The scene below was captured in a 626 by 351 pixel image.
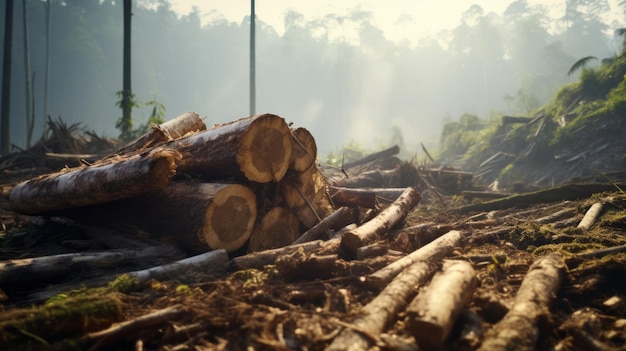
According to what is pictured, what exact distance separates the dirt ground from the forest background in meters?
37.7

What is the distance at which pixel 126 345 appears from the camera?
7.81ft

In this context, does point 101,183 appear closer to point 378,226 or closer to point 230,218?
point 230,218

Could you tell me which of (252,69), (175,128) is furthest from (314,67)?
(175,128)

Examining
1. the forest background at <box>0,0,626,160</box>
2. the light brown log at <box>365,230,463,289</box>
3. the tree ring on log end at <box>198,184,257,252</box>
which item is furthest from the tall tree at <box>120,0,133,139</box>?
the forest background at <box>0,0,626,160</box>

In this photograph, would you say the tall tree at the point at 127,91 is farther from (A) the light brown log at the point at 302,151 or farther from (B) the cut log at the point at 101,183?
(A) the light brown log at the point at 302,151

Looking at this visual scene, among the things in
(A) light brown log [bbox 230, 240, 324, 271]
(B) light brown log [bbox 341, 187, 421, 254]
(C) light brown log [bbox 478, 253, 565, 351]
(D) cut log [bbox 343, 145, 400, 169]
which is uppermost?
(D) cut log [bbox 343, 145, 400, 169]

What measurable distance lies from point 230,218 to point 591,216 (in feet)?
17.6

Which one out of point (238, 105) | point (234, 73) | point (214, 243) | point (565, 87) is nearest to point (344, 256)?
point (214, 243)

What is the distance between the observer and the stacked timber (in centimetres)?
411

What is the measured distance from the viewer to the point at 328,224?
16.1 feet

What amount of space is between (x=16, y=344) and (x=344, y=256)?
2898 mm

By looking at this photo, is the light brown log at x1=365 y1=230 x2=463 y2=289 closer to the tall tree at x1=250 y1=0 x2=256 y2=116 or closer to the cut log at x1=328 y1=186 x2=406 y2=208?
the cut log at x1=328 y1=186 x2=406 y2=208

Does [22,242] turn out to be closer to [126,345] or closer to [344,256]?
[126,345]

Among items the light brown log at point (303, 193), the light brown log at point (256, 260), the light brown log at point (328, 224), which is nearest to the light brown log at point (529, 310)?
the light brown log at point (256, 260)
